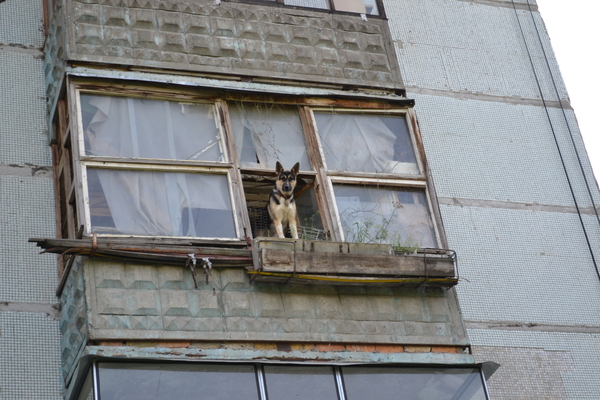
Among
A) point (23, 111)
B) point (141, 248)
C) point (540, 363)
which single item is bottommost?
point (540, 363)

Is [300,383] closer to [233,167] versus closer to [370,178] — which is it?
[233,167]

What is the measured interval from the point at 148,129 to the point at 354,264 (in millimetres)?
2601

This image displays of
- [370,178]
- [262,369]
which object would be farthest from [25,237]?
[370,178]

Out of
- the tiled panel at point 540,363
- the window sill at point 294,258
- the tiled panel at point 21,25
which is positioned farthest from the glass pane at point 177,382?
the tiled panel at point 21,25

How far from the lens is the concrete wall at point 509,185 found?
11.3 m

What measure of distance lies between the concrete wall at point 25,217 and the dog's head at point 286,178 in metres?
2.62

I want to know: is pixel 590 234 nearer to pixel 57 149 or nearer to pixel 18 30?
pixel 57 149

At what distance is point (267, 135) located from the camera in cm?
1012

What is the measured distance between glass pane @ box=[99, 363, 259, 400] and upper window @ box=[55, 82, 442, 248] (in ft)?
4.55

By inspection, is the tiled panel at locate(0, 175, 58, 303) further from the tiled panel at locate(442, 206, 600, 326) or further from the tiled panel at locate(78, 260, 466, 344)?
the tiled panel at locate(442, 206, 600, 326)

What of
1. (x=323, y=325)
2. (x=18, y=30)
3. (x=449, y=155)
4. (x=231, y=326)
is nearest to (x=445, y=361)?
(x=323, y=325)

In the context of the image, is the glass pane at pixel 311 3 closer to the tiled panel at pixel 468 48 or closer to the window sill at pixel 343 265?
the tiled panel at pixel 468 48

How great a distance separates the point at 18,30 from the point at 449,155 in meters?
5.89

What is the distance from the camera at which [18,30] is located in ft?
37.1
